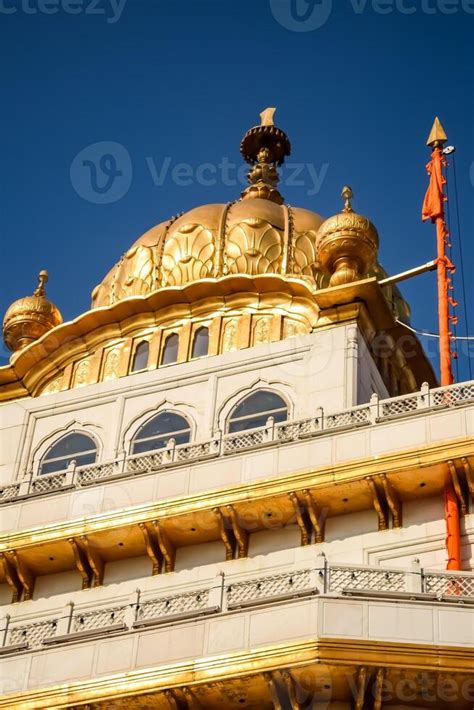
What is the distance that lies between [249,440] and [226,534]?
5.54ft

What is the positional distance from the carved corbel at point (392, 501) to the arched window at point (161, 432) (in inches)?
200

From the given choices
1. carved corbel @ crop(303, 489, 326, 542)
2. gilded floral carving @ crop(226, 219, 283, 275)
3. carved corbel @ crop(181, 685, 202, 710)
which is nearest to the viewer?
carved corbel @ crop(181, 685, 202, 710)

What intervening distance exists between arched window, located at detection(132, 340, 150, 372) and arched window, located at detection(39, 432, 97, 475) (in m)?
1.99

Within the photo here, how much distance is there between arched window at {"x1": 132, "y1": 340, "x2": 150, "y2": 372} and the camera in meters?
27.6

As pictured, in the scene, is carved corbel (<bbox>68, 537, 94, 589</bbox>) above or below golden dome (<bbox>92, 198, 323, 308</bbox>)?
below

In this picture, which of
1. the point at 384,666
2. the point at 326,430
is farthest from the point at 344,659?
the point at 326,430

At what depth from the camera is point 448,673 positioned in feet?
55.1

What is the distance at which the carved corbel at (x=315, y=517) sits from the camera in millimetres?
21188

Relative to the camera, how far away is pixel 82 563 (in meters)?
22.4

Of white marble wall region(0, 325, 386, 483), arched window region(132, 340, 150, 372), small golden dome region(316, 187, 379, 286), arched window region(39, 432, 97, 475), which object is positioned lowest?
arched window region(39, 432, 97, 475)

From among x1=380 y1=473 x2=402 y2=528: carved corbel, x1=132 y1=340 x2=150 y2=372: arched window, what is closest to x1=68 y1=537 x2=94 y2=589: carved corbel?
x1=380 y1=473 x2=402 y2=528: carved corbel

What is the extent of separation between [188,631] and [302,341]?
8.48 metres

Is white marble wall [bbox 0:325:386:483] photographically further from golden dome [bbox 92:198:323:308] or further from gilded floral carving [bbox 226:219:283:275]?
gilded floral carving [bbox 226:219:283:275]

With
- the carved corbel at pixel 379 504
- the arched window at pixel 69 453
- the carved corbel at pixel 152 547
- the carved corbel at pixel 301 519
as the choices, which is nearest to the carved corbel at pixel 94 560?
the carved corbel at pixel 152 547
